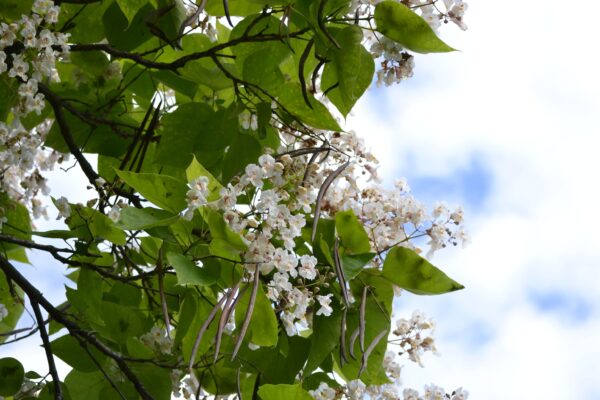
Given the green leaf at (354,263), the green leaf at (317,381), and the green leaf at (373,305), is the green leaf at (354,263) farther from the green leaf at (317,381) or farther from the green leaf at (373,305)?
the green leaf at (317,381)

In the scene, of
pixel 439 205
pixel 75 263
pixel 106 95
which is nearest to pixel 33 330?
pixel 75 263

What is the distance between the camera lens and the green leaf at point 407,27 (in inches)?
41.5

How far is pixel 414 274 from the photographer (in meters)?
1.13

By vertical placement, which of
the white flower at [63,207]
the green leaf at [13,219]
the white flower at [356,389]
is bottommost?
the white flower at [356,389]

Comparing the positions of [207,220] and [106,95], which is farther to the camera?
[106,95]

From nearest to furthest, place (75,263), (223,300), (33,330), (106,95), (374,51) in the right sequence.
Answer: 1. (223,300)
2. (374,51)
3. (75,263)
4. (33,330)
5. (106,95)

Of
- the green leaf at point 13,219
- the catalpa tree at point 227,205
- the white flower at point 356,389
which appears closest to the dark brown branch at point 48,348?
the catalpa tree at point 227,205

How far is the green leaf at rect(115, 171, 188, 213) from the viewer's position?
39.4 inches

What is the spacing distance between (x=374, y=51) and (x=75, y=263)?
525mm

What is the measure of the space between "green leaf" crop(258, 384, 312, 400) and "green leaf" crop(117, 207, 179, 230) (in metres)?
0.24

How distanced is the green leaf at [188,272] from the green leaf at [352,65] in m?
0.28

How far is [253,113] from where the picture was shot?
1.26m

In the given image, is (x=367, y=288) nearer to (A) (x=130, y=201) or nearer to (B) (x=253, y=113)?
(B) (x=253, y=113)

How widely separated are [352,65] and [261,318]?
330 millimetres
